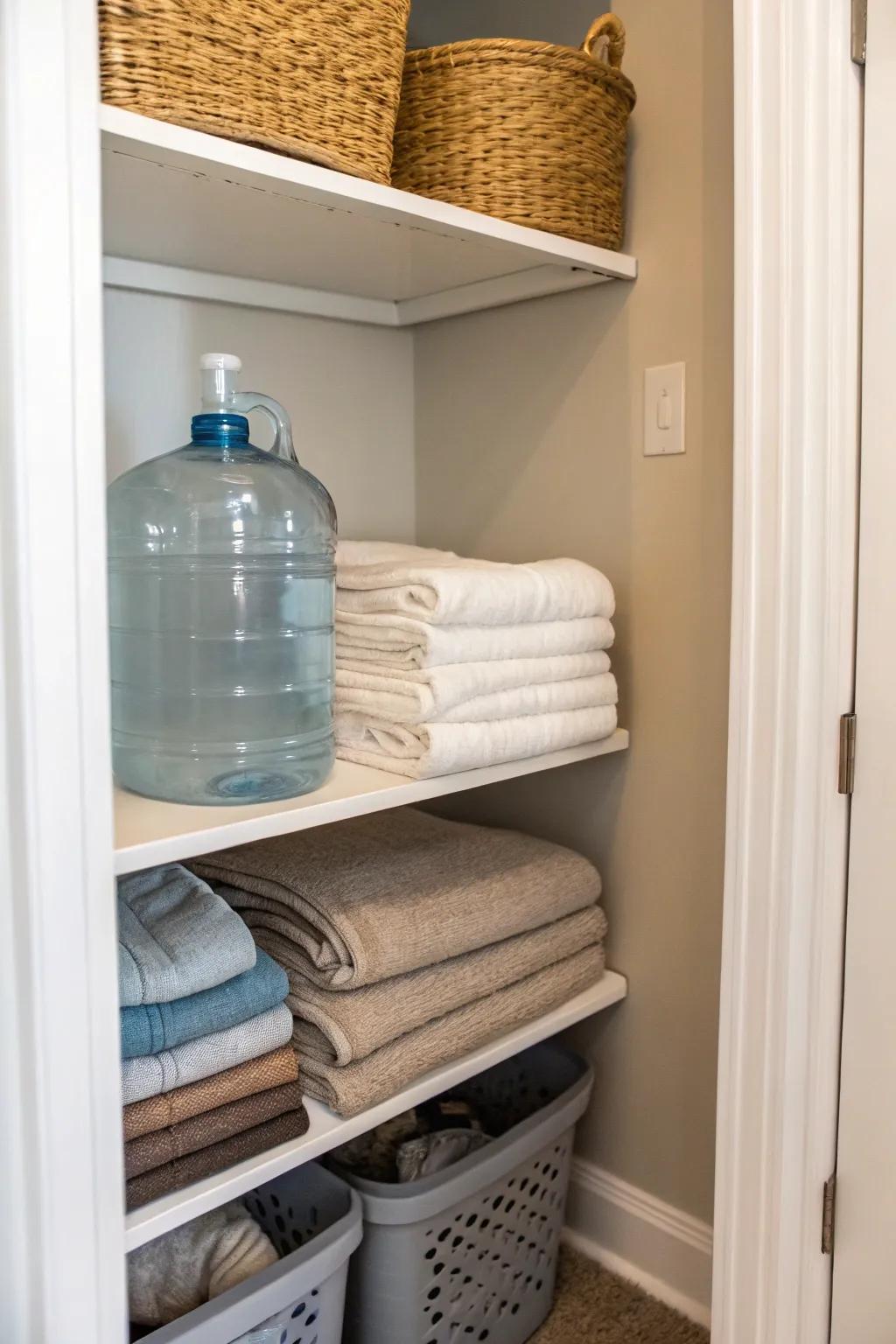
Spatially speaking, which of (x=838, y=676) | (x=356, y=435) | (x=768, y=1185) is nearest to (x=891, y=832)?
(x=838, y=676)

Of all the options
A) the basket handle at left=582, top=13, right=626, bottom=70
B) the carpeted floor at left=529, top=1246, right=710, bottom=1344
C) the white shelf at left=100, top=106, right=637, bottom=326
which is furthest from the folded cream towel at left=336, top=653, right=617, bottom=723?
the carpeted floor at left=529, top=1246, right=710, bottom=1344

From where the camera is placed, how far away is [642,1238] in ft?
4.84

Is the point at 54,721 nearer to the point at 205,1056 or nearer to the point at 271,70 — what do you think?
the point at 205,1056

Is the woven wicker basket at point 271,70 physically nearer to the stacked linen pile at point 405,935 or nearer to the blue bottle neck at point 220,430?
the blue bottle neck at point 220,430

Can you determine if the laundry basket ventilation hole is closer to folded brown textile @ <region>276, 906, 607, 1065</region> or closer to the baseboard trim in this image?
the baseboard trim

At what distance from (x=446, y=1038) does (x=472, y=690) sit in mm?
397

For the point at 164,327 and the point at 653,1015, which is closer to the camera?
the point at 164,327

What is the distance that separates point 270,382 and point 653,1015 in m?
1.01

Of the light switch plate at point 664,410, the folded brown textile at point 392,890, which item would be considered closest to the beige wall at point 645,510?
the light switch plate at point 664,410

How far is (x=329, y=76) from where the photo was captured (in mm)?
992

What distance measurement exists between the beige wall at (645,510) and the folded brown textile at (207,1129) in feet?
1.89

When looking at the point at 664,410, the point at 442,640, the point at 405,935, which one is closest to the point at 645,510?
the point at 664,410

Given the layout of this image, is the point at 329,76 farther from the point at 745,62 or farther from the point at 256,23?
the point at 745,62

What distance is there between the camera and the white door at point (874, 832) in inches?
42.2
